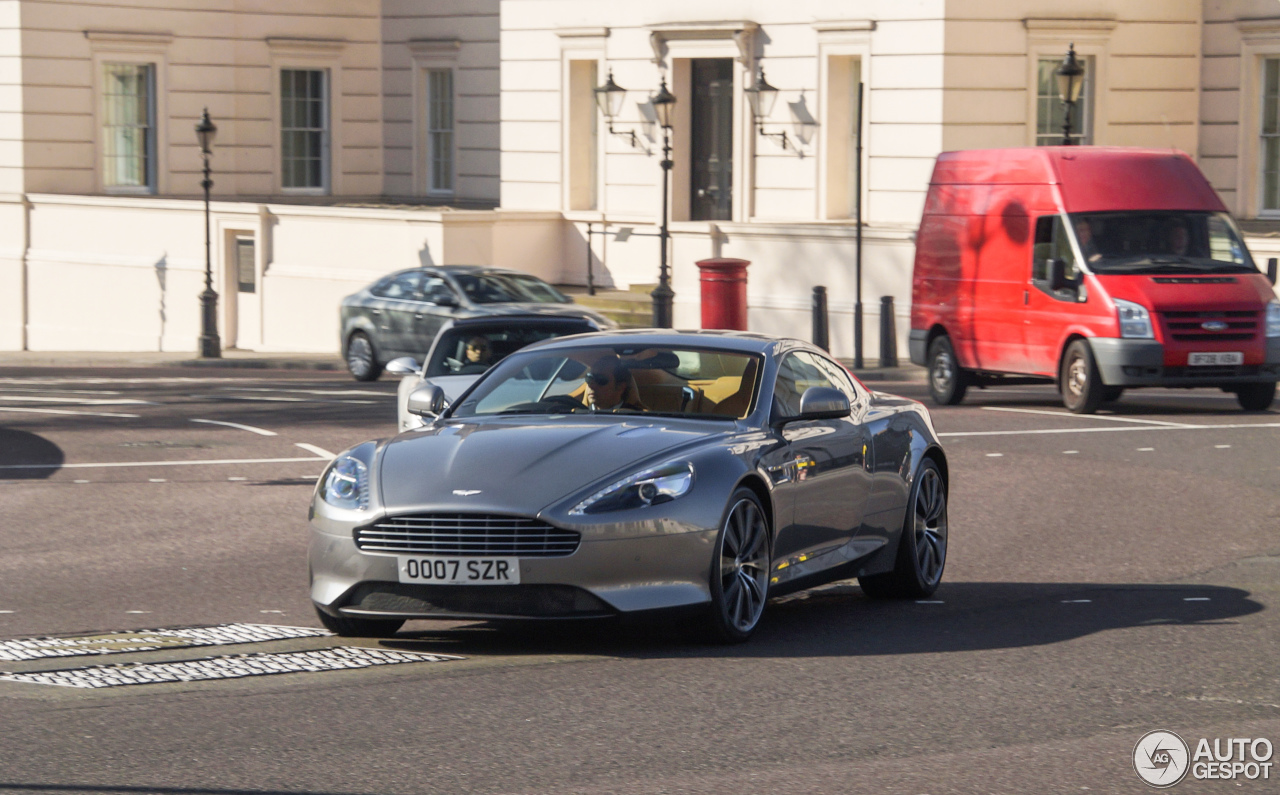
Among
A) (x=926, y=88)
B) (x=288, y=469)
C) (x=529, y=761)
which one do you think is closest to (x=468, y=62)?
(x=926, y=88)

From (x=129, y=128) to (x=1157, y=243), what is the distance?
2580cm

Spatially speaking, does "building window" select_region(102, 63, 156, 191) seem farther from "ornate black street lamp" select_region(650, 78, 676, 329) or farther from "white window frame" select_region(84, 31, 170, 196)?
"ornate black street lamp" select_region(650, 78, 676, 329)

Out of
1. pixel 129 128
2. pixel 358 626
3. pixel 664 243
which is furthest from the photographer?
pixel 129 128

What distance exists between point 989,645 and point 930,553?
170 centimetres

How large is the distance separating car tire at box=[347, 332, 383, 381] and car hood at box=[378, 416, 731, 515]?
17851mm

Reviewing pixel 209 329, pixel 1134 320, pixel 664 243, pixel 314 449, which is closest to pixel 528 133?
pixel 209 329

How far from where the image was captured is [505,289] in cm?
2556

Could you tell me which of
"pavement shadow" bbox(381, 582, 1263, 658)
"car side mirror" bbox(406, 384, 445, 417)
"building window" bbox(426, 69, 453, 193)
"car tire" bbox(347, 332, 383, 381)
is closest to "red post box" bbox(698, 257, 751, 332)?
"car tire" bbox(347, 332, 383, 381)

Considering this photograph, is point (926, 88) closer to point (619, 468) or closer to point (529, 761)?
point (619, 468)

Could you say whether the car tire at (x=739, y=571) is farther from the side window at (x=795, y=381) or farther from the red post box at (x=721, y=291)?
the red post box at (x=721, y=291)

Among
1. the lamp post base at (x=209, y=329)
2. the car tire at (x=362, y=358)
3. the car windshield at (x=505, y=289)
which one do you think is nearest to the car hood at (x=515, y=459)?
the car windshield at (x=505, y=289)

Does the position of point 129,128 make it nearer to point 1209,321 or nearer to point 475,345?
point 1209,321

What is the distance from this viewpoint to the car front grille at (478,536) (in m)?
7.96

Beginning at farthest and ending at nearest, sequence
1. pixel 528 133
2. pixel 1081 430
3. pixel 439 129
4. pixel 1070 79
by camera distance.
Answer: pixel 439 129 < pixel 528 133 < pixel 1070 79 < pixel 1081 430
